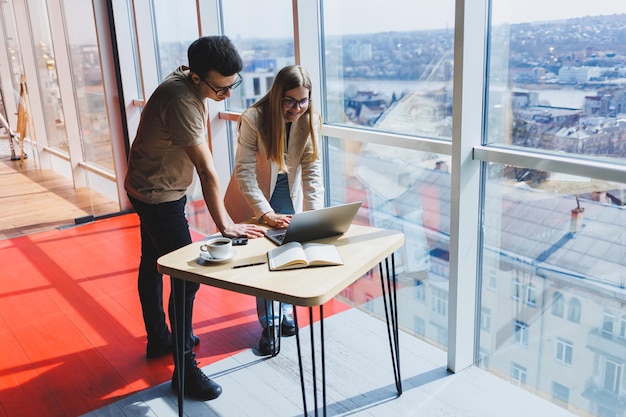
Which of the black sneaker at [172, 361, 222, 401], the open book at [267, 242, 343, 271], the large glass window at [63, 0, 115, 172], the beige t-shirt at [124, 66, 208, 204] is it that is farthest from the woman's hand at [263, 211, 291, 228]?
the large glass window at [63, 0, 115, 172]

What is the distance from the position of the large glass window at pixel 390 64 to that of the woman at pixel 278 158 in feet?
1.67

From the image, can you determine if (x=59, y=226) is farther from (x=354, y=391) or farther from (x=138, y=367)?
(x=354, y=391)

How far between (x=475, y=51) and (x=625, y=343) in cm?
126

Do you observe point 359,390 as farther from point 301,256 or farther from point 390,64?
point 390,64

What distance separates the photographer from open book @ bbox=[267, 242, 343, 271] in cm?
191

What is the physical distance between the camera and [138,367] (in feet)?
9.16

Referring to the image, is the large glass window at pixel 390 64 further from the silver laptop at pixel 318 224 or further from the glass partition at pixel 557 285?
the silver laptop at pixel 318 224

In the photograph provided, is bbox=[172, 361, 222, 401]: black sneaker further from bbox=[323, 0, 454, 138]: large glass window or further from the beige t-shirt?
bbox=[323, 0, 454, 138]: large glass window

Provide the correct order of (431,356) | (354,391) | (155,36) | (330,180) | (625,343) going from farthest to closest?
1. (155,36)
2. (330,180)
3. (431,356)
4. (354,391)
5. (625,343)

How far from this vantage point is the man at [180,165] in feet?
7.11

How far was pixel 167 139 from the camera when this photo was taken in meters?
2.31

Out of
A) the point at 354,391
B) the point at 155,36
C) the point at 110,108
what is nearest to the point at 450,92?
the point at 354,391

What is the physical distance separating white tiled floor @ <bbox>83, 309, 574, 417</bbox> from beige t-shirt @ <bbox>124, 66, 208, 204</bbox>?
88 cm

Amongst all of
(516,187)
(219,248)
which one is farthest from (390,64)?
(219,248)
